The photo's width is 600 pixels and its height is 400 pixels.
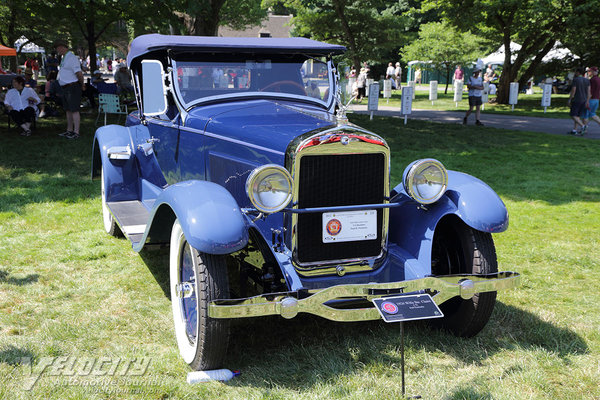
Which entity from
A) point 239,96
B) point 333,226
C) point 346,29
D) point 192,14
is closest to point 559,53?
point 346,29

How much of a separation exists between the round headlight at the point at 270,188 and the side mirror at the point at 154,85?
1.80 metres

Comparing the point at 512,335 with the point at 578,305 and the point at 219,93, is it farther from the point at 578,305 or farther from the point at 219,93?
the point at 219,93

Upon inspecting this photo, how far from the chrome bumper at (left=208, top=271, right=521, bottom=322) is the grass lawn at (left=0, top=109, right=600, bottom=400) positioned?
1.51 ft

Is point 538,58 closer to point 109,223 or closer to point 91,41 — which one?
point 91,41

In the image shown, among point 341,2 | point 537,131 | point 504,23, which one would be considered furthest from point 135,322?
point 341,2

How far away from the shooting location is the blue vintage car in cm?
303

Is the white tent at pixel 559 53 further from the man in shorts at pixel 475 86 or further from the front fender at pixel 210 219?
the front fender at pixel 210 219

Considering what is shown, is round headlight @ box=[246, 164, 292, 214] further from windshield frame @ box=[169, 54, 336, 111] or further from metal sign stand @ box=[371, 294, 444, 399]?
windshield frame @ box=[169, 54, 336, 111]

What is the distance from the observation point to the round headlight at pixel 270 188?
3104 millimetres

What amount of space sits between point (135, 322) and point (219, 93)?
1.93 meters

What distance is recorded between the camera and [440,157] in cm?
1048

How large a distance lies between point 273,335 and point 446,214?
57.2 inches

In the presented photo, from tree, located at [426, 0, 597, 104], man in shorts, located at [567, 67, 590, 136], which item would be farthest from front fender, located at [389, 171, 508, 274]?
tree, located at [426, 0, 597, 104]

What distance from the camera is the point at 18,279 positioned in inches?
179
